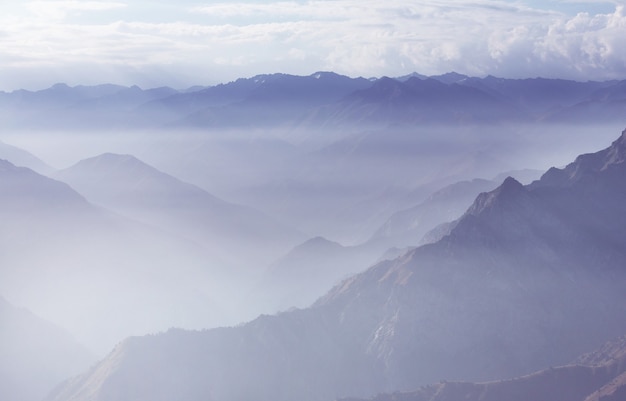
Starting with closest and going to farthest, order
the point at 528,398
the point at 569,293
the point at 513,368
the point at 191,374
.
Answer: the point at 528,398 < the point at 191,374 < the point at 513,368 < the point at 569,293

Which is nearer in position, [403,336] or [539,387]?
[539,387]

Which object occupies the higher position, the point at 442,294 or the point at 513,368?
the point at 442,294

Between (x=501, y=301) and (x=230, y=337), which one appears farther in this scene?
(x=501, y=301)

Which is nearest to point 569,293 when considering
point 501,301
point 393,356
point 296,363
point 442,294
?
point 501,301

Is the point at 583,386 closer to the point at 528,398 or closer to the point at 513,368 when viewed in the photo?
the point at 528,398

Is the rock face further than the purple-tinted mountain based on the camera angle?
Yes

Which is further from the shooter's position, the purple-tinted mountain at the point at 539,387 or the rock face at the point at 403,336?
the rock face at the point at 403,336

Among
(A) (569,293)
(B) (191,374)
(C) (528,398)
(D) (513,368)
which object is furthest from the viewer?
(A) (569,293)

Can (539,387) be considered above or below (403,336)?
below
